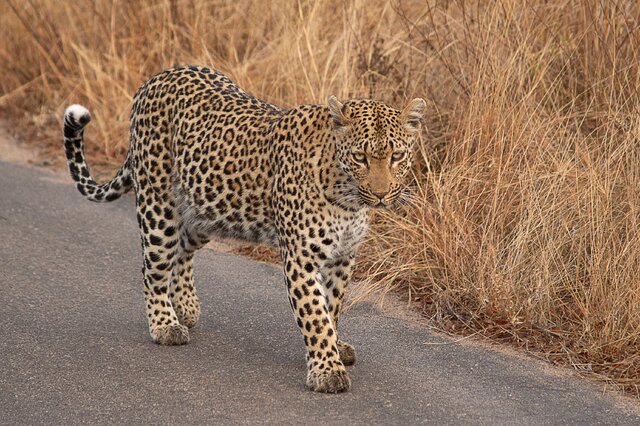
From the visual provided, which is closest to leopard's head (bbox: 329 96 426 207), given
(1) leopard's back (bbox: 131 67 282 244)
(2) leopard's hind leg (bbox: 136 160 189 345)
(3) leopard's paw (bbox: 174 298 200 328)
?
(1) leopard's back (bbox: 131 67 282 244)

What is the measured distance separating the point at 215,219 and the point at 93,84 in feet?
15.6

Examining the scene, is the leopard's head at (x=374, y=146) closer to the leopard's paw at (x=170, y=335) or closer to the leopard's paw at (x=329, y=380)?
the leopard's paw at (x=329, y=380)

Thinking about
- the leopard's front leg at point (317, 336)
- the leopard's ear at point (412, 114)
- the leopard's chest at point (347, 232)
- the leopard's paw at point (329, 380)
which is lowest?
the leopard's paw at point (329, 380)

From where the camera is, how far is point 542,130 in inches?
296

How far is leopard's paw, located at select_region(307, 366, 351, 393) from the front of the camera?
18.3ft

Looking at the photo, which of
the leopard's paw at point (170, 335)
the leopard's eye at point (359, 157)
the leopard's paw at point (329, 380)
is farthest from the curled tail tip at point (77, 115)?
the leopard's paw at point (329, 380)

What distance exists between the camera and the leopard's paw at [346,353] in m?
6.01

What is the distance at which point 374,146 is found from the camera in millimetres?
5551

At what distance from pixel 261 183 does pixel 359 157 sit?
730 mm

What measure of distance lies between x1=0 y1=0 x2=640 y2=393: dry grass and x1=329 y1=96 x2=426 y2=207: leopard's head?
3.88 feet

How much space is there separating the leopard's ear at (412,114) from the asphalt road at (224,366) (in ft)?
4.08

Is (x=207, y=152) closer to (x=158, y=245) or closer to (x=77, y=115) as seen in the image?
(x=158, y=245)

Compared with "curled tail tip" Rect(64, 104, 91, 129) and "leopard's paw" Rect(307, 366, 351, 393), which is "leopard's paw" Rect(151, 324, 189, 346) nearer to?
"leopard's paw" Rect(307, 366, 351, 393)

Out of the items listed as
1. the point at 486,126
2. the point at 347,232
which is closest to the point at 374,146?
the point at 347,232
